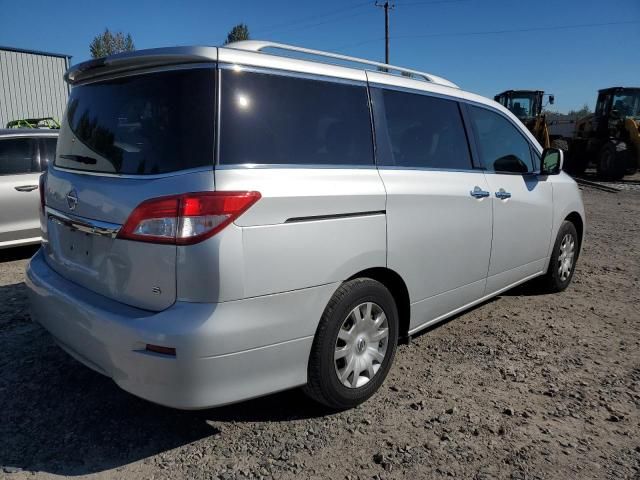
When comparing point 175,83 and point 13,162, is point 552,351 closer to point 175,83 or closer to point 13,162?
point 175,83

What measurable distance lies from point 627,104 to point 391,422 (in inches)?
771

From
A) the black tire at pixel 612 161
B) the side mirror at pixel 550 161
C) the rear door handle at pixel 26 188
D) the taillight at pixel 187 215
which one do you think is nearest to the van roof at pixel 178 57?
the taillight at pixel 187 215

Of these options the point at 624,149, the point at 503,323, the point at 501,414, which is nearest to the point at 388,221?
the point at 501,414

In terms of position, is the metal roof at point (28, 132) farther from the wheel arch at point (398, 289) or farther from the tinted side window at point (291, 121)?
the wheel arch at point (398, 289)

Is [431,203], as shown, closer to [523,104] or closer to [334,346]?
[334,346]

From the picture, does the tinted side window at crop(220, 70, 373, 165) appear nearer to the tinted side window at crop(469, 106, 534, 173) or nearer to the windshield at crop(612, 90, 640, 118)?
the tinted side window at crop(469, 106, 534, 173)

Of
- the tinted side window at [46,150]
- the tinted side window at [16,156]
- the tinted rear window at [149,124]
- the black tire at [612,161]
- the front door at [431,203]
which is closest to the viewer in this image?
the tinted rear window at [149,124]

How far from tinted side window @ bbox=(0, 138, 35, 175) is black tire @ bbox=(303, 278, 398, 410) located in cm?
503

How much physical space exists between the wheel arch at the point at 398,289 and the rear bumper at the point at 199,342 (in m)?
0.44

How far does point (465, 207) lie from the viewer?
3.55 m

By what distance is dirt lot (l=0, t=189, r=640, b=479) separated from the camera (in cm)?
247

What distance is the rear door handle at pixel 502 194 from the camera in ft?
12.8

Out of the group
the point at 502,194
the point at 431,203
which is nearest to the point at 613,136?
the point at 502,194

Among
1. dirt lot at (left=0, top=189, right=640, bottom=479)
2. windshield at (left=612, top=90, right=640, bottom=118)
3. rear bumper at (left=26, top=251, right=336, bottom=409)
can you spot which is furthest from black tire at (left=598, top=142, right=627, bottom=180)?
rear bumper at (left=26, top=251, right=336, bottom=409)
